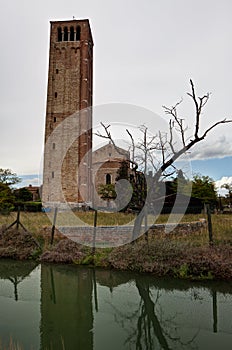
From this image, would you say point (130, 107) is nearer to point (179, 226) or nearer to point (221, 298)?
point (179, 226)

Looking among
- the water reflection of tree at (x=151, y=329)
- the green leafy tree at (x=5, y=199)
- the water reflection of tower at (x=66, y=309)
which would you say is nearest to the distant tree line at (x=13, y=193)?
the green leafy tree at (x=5, y=199)

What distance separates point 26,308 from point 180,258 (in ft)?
12.7

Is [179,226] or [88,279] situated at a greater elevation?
[179,226]

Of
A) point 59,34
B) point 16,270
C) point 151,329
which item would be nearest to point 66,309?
point 151,329

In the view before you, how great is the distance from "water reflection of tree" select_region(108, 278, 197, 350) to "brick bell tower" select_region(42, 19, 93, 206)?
74.2ft

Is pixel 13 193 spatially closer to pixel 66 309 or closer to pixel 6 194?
pixel 6 194

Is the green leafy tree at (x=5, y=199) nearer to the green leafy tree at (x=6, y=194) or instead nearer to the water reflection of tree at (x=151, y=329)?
the green leafy tree at (x=6, y=194)

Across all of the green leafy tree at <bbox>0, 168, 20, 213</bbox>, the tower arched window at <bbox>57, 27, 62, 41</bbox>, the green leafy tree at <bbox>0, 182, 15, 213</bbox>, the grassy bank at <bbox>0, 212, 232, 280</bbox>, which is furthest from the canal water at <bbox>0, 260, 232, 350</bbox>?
the tower arched window at <bbox>57, 27, 62, 41</bbox>

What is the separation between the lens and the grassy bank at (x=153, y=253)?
6.68 m

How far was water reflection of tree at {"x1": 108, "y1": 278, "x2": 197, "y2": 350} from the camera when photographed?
11.9 feet

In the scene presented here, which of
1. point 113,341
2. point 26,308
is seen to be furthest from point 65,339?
point 26,308

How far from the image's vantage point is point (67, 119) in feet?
92.1

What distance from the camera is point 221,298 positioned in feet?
17.4

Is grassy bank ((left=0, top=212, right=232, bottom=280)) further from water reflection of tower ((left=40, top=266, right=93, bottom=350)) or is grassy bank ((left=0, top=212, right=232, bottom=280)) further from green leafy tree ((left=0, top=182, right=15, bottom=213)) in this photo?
green leafy tree ((left=0, top=182, right=15, bottom=213))
